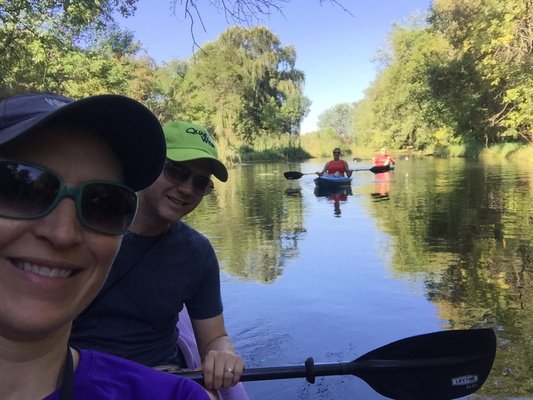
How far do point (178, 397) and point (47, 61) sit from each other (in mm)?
20972

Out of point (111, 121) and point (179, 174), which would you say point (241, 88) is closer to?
point (179, 174)

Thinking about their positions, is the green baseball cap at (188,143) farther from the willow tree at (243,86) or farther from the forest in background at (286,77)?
the willow tree at (243,86)

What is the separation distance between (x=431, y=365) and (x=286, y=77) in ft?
144

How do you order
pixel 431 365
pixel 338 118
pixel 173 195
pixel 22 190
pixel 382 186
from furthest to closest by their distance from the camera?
pixel 338 118, pixel 382 186, pixel 431 365, pixel 173 195, pixel 22 190

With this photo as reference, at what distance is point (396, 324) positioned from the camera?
189 inches

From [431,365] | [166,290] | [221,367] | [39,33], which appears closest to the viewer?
[221,367]

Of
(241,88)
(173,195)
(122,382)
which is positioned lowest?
(122,382)

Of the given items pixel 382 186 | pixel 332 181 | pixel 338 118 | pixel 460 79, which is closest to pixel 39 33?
pixel 332 181

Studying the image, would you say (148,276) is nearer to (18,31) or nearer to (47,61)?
(18,31)

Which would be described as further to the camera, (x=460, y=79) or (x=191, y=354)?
(x=460, y=79)

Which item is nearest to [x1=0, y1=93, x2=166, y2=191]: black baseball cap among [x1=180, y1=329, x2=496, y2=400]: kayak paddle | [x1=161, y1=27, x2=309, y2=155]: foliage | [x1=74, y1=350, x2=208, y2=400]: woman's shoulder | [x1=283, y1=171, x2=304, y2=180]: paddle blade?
[x1=74, y1=350, x2=208, y2=400]: woman's shoulder

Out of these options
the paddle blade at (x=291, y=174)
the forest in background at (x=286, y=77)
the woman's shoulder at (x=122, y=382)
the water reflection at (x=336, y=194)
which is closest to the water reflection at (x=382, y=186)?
the water reflection at (x=336, y=194)

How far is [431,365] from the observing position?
2.92 m

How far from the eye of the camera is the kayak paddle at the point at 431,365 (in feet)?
9.51
